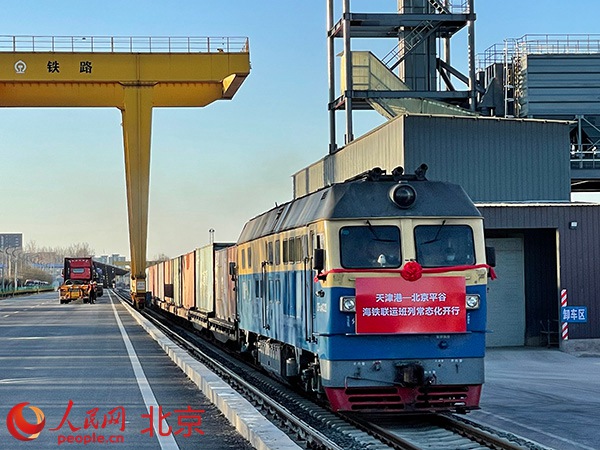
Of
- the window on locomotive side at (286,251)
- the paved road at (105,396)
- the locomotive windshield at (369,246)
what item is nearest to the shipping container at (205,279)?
the paved road at (105,396)

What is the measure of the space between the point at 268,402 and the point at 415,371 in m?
2.68

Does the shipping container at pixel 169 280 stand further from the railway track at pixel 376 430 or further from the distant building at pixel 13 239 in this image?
the distant building at pixel 13 239

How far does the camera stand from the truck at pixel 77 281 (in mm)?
64625

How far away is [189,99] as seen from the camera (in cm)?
5022

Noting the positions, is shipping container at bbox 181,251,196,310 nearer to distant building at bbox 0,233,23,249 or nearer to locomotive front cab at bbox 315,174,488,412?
locomotive front cab at bbox 315,174,488,412

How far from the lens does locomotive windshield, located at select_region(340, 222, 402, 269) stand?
37.5ft

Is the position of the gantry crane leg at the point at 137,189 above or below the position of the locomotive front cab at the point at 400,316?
above

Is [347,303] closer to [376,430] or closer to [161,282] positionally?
[376,430]

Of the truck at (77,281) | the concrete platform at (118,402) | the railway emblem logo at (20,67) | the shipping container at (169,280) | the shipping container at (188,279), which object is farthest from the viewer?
the truck at (77,281)

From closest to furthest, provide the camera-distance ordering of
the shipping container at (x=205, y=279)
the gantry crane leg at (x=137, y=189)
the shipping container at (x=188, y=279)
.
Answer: the shipping container at (x=205, y=279) < the shipping container at (x=188, y=279) < the gantry crane leg at (x=137, y=189)

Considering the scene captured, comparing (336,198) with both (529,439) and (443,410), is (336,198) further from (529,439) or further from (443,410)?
(529,439)

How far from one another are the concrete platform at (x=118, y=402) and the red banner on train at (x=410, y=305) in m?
1.79

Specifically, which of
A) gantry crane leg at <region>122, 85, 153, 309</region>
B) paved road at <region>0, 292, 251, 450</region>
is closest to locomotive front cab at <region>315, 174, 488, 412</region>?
paved road at <region>0, 292, 251, 450</region>

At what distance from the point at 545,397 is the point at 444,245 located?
4542 millimetres
